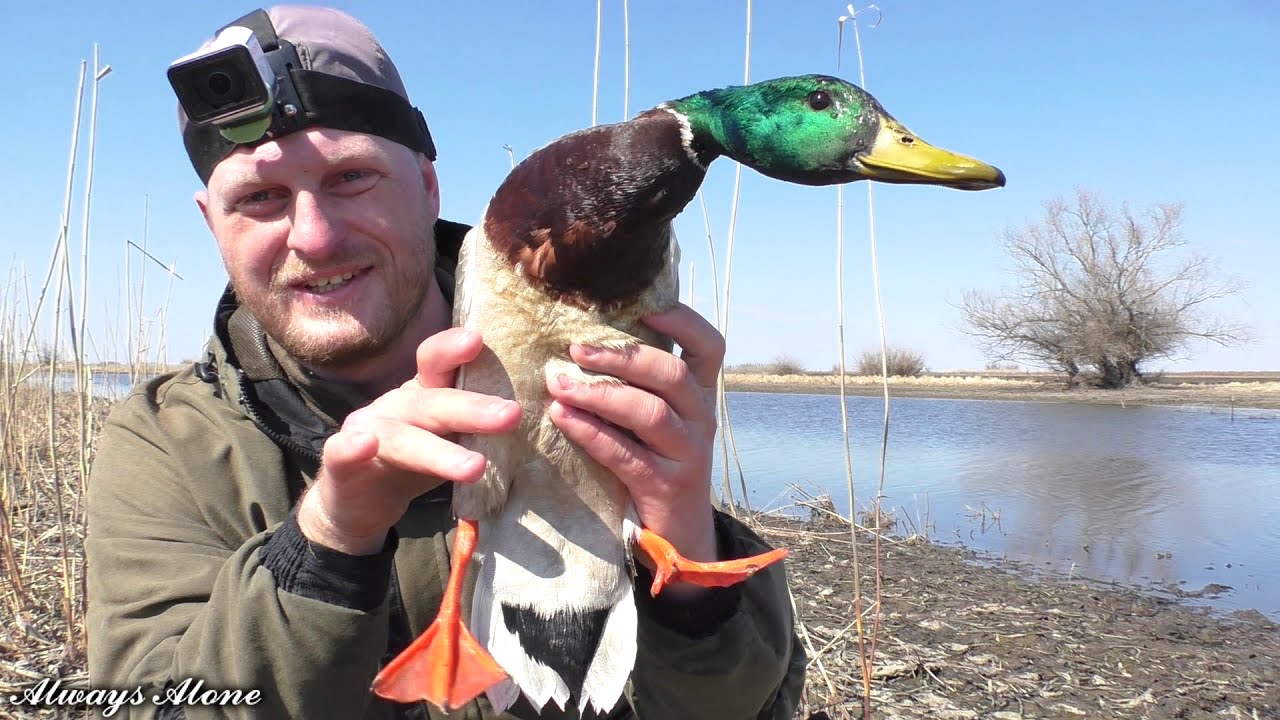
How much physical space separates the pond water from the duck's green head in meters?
5.74

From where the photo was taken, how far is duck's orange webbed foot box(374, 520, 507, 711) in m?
1.29

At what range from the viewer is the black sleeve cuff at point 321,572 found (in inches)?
51.6

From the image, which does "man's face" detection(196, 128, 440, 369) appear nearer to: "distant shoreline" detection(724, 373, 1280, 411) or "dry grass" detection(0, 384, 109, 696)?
"dry grass" detection(0, 384, 109, 696)

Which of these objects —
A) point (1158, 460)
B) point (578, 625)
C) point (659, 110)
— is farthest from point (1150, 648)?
point (1158, 460)

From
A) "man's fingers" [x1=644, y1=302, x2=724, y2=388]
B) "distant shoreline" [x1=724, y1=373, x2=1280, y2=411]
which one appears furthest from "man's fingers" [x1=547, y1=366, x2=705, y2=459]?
"distant shoreline" [x1=724, y1=373, x2=1280, y2=411]

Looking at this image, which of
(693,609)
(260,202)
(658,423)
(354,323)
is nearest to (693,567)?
(693,609)

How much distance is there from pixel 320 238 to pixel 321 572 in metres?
0.78

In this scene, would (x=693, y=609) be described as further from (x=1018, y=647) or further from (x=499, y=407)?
(x=1018, y=647)

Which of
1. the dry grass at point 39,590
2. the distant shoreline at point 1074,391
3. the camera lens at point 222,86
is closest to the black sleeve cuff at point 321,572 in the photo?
the camera lens at point 222,86

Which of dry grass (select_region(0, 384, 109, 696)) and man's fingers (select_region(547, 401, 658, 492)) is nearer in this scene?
man's fingers (select_region(547, 401, 658, 492))

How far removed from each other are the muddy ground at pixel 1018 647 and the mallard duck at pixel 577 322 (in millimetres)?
1783

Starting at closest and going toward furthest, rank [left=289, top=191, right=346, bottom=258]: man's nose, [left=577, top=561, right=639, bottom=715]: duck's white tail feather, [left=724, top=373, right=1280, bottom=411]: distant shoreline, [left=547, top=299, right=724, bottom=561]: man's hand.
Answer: [left=547, top=299, right=724, bottom=561]: man's hand < [left=577, top=561, right=639, bottom=715]: duck's white tail feather < [left=289, top=191, right=346, bottom=258]: man's nose < [left=724, top=373, right=1280, bottom=411]: distant shoreline

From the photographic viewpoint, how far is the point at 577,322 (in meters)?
1.42

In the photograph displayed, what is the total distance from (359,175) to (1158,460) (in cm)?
1231
